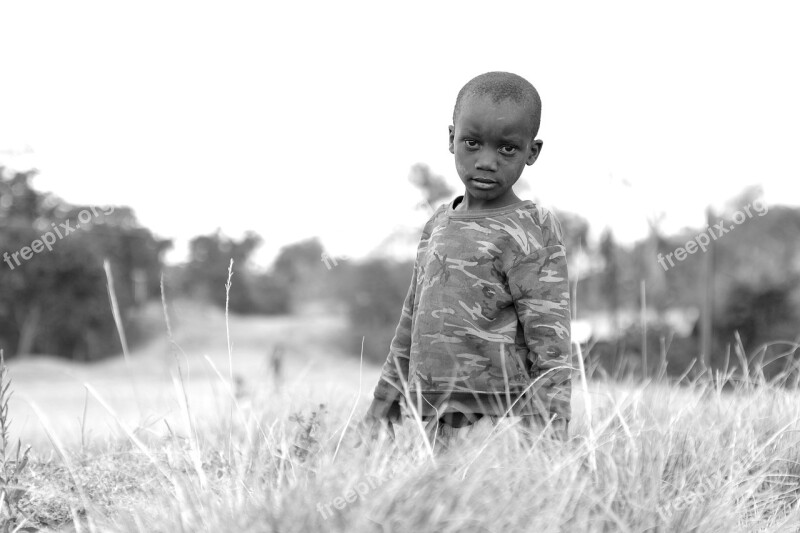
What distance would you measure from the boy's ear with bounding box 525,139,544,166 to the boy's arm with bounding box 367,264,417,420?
556mm

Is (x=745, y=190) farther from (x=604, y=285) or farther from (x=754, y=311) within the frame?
(x=754, y=311)

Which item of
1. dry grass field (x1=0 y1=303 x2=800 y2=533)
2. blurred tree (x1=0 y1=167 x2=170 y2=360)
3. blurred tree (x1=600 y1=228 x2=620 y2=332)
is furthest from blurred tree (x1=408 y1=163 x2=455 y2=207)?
dry grass field (x1=0 y1=303 x2=800 y2=533)

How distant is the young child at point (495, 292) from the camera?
95.4 inches

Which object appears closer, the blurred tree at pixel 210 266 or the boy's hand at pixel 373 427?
the boy's hand at pixel 373 427

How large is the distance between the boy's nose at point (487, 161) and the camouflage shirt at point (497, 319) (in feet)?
0.51

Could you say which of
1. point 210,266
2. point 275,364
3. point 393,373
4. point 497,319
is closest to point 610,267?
point 275,364

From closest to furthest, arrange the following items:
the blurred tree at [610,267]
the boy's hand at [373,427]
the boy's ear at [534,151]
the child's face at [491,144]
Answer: the child's face at [491,144] → the boy's ear at [534,151] → the boy's hand at [373,427] → the blurred tree at [610,267]

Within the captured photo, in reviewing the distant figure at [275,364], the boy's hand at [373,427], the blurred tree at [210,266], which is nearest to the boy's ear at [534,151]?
the boy's hand at [373,427]

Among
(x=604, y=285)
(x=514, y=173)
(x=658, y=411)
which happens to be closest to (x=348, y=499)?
(x=514, y=173)

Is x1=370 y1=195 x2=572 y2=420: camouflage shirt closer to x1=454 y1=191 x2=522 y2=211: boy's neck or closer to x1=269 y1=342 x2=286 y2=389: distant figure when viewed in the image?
x1=454 y1=191 x2=522 y2=211: boy's neck

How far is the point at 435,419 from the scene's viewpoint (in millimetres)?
2512

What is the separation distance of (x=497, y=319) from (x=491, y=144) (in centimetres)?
55

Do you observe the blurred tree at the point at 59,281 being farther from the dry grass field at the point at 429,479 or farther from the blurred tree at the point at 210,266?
the dry grass field at the point at 429,479

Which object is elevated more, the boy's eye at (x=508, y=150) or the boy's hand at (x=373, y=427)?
the boy's eye at (x=508, y=150)
